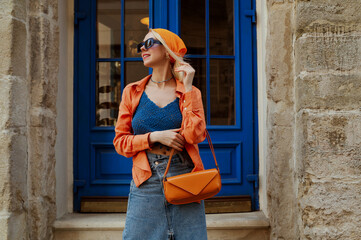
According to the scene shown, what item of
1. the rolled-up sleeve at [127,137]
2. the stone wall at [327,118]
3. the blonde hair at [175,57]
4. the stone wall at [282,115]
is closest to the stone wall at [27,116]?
the rolled-up sleeve at [127,137]

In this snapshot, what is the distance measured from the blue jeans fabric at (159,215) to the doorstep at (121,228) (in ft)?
3.84

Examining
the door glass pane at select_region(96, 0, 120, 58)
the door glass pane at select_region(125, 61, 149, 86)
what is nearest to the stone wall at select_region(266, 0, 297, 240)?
the door glass pane at select_region(125, 61, 149, 86)

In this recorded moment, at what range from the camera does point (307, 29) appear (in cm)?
256

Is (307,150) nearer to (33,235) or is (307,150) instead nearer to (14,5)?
(33,235)

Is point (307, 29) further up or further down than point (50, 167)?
further up

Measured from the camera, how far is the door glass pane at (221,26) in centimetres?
348

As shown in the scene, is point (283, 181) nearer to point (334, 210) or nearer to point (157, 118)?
point (334, 210)

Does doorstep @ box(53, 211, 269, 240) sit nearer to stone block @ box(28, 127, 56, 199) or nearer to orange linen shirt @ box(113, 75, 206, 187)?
stone block @ box(28, 127, 56, 199)

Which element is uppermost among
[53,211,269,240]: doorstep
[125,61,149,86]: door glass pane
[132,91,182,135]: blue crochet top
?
[125,61,149,86]: door glass pane

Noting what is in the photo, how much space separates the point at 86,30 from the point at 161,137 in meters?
2.05

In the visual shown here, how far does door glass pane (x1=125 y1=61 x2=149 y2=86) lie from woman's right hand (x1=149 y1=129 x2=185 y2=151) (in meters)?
1.70

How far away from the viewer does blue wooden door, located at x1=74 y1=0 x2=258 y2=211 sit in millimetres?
3406

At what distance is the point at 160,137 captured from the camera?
187 centimetres

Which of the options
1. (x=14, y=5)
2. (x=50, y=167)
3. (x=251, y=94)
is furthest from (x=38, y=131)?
(x=251, y=94)
